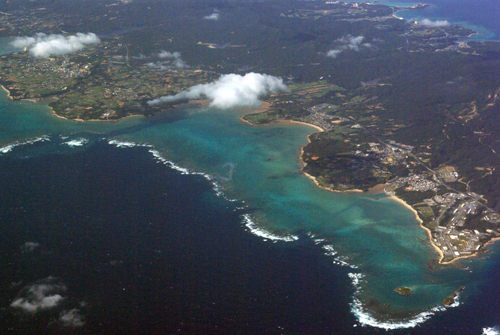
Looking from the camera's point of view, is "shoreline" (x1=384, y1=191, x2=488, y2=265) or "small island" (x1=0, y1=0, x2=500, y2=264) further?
"small island" (x1=0, y1=0, x2=500, y2=264)

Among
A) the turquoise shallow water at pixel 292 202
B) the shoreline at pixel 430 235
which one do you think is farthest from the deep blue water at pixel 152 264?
the shoreline at pixel 430 235

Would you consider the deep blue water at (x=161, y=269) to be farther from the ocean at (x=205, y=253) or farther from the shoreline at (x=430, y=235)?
the shoreline at (x=430, y=235)

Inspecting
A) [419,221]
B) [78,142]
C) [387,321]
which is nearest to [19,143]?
[78,142]

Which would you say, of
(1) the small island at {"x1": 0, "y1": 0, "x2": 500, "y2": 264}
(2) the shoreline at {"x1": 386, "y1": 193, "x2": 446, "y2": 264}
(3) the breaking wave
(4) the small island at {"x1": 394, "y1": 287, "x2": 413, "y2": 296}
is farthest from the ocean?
(1) the small island at {"x1": 0, "y1": 0, "x2": 500, "y2": 264}

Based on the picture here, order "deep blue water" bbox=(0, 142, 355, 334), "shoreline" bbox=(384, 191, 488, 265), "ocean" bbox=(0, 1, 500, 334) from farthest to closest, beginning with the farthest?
"shoreline" bbox=(384, 191, 488, 265) → "ocean" bbox=(0, 1, 500, 334) → "deep blue water" bbox=(0, 142, 355, 334)

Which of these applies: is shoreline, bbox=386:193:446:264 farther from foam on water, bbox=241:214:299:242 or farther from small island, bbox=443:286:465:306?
foam on water, bbox=241:214:299:242
